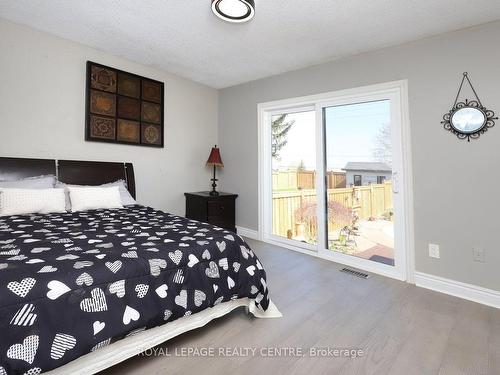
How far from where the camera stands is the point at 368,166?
9.63 feet

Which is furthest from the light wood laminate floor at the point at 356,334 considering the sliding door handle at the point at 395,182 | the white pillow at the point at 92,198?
the white pillow at the point at 92,198

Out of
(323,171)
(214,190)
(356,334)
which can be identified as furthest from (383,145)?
(214,190)

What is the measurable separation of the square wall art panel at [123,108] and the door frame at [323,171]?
143 cm

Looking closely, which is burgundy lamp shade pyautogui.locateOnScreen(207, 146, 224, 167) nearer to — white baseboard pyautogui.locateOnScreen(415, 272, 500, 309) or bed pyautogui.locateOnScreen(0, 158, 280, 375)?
bed pyautogui.locateOnScreen(0, 158, 280, 375)

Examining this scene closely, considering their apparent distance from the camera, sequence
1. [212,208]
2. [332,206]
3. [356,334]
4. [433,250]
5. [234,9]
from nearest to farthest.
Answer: [356,334]
[234,9]
[433,250]
[332,206]
[212,208]

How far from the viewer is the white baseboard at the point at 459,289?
2174 millimetres

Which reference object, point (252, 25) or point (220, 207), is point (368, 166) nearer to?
point (252, 25)

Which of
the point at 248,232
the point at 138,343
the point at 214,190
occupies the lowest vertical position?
the point at 138,343

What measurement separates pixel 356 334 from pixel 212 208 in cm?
242

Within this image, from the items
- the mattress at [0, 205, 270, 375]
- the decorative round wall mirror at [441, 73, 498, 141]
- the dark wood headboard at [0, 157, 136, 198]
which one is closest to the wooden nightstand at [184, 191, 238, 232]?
the dark wood headboard at [0, 157, 136, 198]

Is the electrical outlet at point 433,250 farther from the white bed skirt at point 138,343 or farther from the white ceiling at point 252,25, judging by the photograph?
the white ceiling at point 252,25

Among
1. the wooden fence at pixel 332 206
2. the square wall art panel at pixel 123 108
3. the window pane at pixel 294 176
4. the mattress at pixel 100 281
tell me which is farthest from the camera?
the window pane at pixel 294 176

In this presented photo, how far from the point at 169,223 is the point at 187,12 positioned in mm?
1763

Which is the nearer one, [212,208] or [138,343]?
[138,343]
